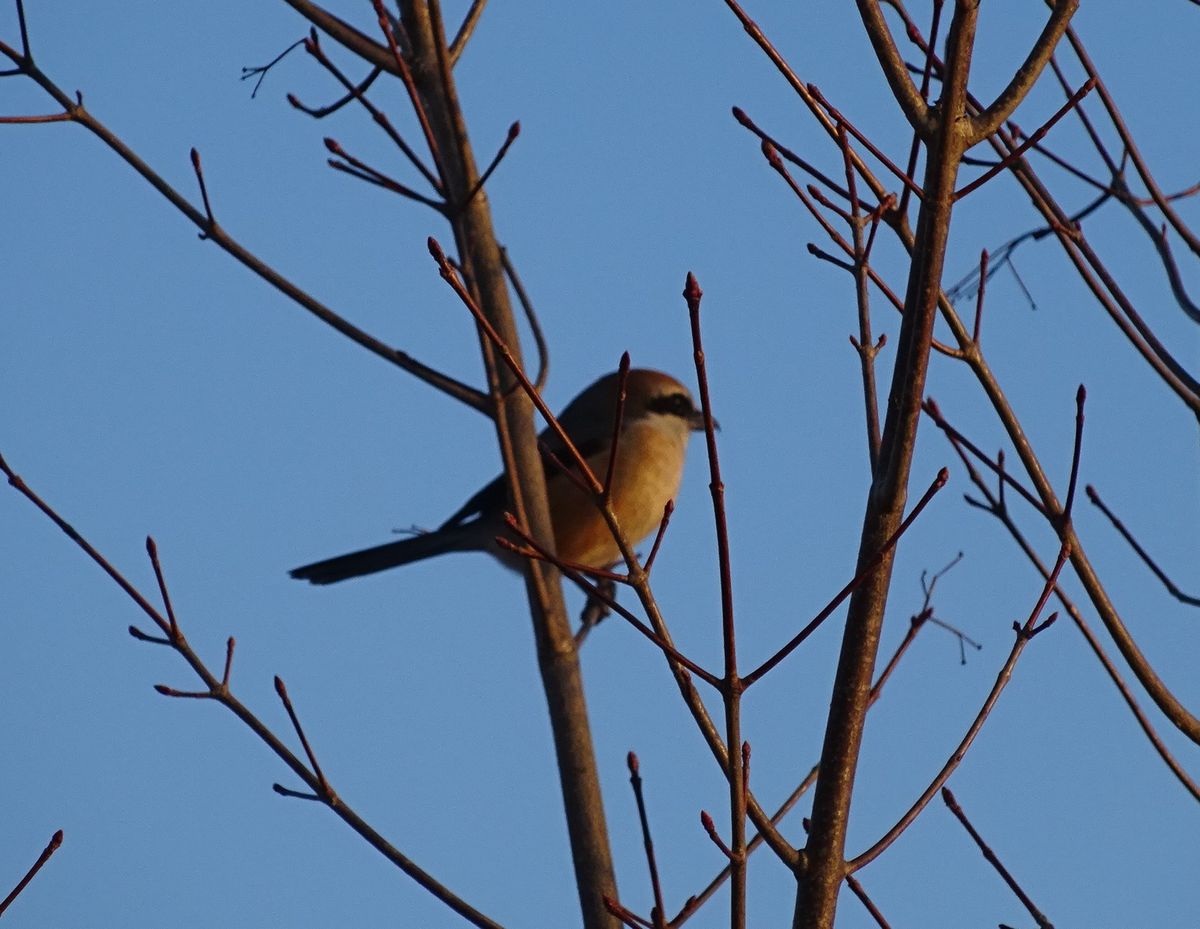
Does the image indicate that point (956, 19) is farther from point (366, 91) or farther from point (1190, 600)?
point (366, 91)

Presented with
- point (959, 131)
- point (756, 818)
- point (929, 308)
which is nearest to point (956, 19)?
point (959, 131)

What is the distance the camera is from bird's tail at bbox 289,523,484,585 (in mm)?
5746

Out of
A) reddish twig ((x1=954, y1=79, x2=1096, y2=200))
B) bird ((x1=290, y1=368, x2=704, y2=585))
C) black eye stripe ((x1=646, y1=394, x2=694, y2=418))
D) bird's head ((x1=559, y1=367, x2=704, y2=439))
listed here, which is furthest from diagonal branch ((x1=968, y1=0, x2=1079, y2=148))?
black eye stripe ((x1=646, y1=394, x2=694, y2=418))

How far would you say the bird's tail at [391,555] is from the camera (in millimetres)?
5746

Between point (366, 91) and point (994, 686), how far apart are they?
1932mm

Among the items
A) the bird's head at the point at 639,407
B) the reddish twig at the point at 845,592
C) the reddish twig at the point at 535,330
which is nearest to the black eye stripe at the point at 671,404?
the bird's head at the point at 639,407

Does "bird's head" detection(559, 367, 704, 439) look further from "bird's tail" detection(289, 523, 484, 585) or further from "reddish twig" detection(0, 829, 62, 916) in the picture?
"reddish twig" detection(0, 829, 62, 916)

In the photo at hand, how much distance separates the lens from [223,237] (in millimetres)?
3041

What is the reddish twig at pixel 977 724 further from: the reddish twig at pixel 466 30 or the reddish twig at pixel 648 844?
the reddish twig at pixel 466 30

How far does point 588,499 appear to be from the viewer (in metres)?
5.68

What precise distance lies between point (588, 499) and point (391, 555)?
2.76 feet

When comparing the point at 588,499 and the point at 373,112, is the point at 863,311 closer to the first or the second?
the point at 373,112

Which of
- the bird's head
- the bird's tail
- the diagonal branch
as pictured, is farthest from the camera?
the bird's head

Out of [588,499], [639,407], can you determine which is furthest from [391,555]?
[639,407]
